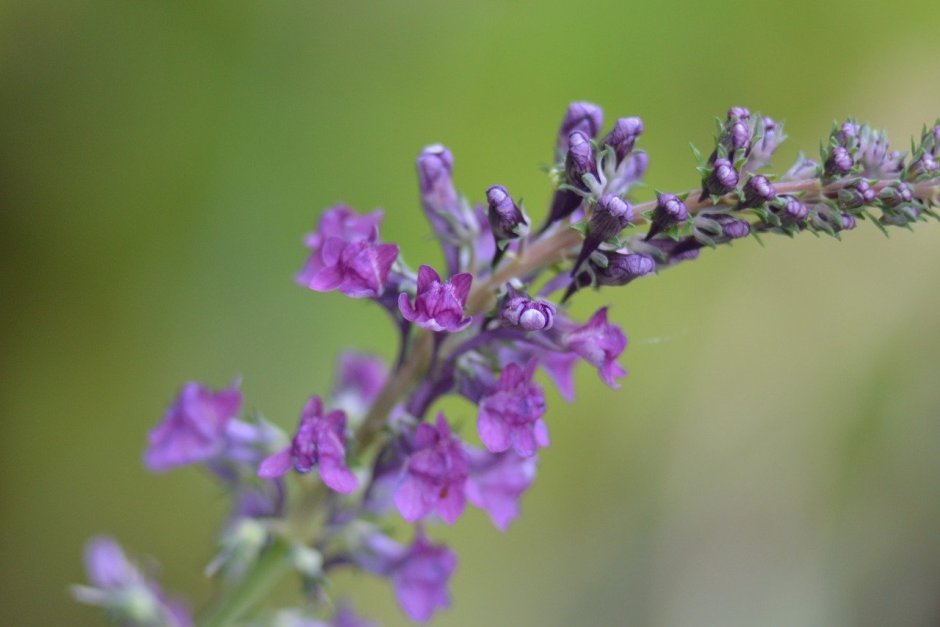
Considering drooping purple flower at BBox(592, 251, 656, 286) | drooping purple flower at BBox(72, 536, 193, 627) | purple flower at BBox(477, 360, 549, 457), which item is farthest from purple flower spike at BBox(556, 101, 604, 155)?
drooping purple flower at BBox(72, 536, 193, 627)

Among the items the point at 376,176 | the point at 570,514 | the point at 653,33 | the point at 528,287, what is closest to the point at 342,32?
the point at 376,176

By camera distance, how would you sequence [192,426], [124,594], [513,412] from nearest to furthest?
[513,412] < [192,426] < [124,594]

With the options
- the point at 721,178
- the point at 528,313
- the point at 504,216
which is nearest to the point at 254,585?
the point at 528,313

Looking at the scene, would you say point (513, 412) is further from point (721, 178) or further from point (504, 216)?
point (721, 178)

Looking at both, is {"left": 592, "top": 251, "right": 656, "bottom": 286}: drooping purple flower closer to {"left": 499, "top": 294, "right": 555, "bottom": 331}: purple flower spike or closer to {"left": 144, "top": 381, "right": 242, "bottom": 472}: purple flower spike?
{"left": 499, "top": 294, "right": 555, "bottom": 331}: purple flower spike

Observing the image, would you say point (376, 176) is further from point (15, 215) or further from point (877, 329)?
point (877, 329)

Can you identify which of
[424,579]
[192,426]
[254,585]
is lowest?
[254,585]
